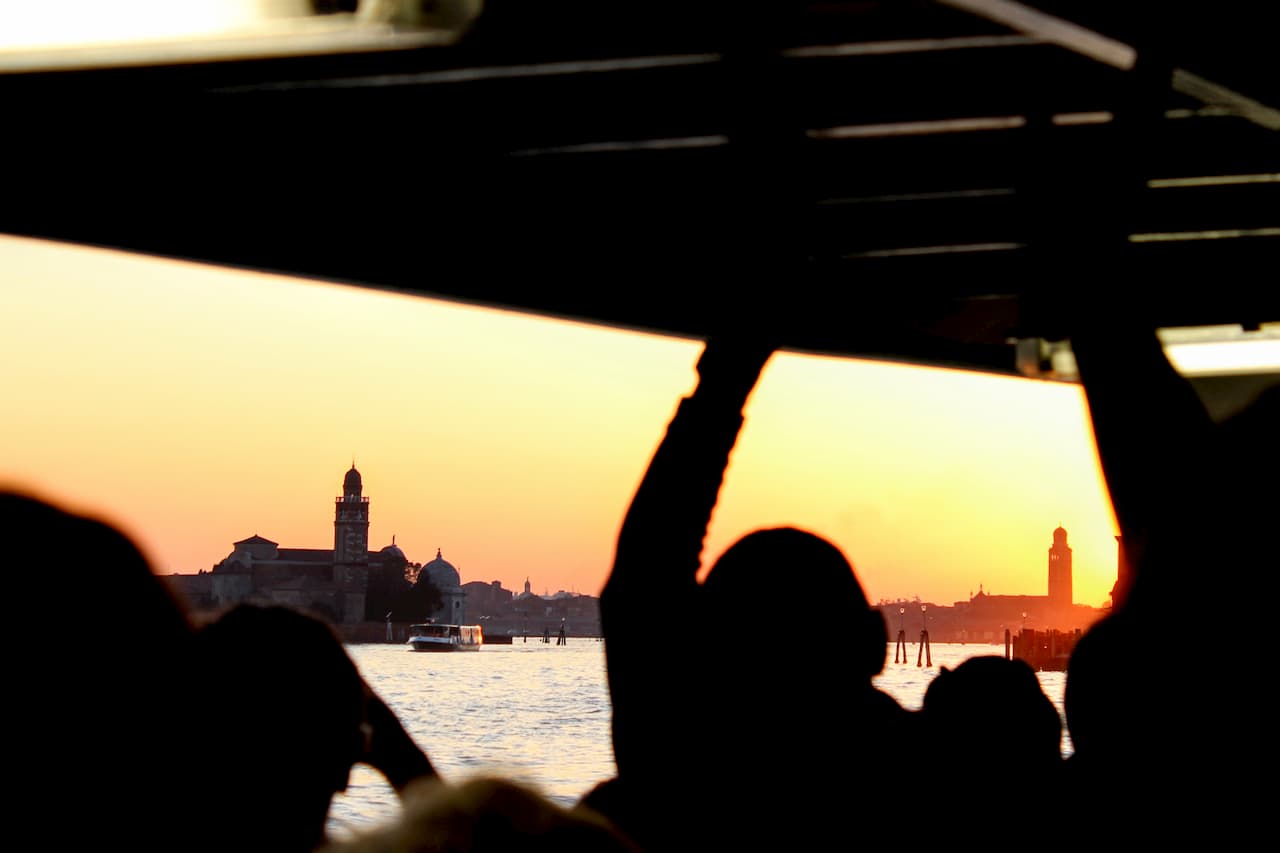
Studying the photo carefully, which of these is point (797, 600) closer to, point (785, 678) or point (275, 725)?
point (785, 678)

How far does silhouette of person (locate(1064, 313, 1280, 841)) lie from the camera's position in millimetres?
990

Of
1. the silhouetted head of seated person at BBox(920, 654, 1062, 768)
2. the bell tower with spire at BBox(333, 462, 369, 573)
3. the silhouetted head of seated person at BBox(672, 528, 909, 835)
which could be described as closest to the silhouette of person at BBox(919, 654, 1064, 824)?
the silhouetted head of seated person at BBox(920, 654, 1062, 768)

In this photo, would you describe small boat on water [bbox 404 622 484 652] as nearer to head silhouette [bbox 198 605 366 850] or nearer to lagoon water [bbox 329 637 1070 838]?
lagoon water [bbox 329 637 1070 838]

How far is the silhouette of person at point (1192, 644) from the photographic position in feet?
3.25

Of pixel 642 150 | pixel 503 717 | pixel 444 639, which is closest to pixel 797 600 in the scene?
pixel 642 150

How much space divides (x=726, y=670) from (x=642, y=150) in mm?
2698

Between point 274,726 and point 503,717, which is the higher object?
point 274,726

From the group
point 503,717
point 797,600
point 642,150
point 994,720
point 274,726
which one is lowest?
point 503,717

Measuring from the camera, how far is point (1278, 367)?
4.58 metres

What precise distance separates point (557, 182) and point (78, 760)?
338 centimetres

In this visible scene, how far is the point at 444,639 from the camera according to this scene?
387 ft

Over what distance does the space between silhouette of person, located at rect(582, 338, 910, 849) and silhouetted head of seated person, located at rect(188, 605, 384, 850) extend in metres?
0.29

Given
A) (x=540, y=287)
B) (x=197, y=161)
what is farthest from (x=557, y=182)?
(x=197, y=161)

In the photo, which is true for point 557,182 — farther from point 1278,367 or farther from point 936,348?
point 1278,367
